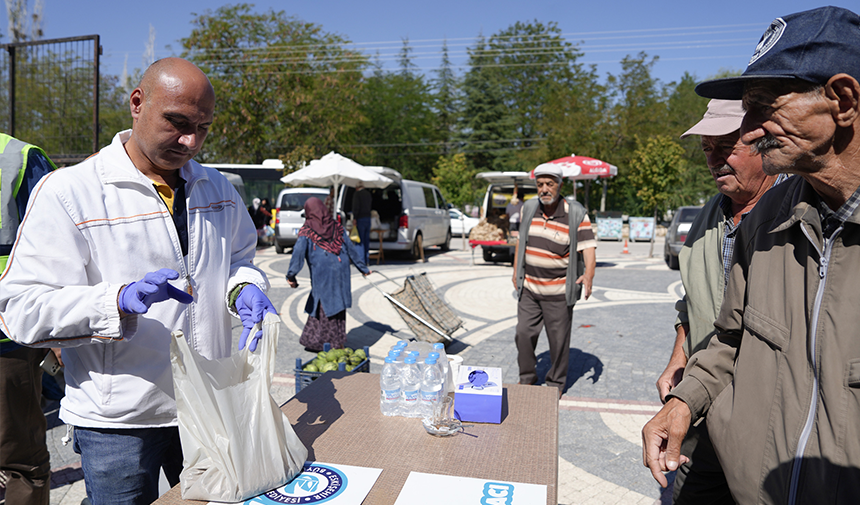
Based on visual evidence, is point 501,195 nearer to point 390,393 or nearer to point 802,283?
point 390,393

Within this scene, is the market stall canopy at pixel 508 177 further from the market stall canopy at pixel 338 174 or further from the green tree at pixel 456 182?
the green tree at pixel 456 182

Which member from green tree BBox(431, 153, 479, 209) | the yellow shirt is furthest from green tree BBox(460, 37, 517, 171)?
the yellow shirt

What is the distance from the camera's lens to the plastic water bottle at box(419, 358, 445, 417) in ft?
7.43

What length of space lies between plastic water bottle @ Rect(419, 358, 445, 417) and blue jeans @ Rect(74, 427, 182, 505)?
103 centimetres

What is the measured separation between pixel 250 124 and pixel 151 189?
28.4 meters

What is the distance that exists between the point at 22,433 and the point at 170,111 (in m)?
1.76

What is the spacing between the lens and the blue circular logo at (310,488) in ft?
5.48

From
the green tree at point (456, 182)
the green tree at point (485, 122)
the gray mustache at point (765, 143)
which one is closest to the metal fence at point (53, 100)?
the gray mustache at point (765, 143)

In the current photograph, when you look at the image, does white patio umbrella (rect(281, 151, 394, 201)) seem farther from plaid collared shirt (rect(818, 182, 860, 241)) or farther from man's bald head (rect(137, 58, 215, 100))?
plaid collared shirt (rect(818, 182, 860, 241))

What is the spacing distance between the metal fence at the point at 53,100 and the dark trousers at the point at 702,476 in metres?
6.19

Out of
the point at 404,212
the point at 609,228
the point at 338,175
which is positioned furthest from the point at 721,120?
the point at 609,228

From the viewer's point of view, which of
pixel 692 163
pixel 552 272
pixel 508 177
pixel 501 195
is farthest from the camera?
pixel 692 163

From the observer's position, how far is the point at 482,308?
9.16 meters

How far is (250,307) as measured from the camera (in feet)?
6.73
